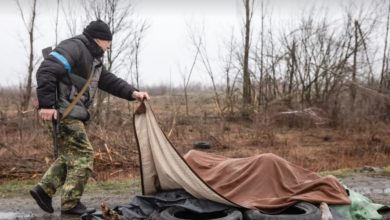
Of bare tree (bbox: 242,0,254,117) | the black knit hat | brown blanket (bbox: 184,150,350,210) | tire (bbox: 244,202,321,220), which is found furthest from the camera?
bare tree (bbox: 242,0,254,117)

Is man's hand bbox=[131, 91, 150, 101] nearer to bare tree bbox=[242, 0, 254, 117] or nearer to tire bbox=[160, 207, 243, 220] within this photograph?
tire bbox=[160, 207, 243, 220]

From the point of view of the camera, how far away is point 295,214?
4.88 meters

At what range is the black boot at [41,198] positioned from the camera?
543 centimetres

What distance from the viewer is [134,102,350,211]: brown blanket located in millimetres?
5094

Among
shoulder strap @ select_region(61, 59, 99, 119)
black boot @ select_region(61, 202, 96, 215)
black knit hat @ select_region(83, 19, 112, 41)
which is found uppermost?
black knit hat @ select_region(83, 19, 112, 41)

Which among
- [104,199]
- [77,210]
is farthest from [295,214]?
[104,199]

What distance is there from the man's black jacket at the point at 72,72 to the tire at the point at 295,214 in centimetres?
204

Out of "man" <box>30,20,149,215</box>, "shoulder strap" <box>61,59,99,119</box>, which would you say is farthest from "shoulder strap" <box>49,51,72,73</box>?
"shoulder strap" <box>61,59,99,119</box>

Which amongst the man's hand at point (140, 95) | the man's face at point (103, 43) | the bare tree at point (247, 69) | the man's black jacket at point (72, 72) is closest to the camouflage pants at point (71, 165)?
the man's black jacket at point (72, 72)

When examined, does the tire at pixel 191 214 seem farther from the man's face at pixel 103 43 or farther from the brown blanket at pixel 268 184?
the man's face at pixel 103 43

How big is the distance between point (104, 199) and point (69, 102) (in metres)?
1.92

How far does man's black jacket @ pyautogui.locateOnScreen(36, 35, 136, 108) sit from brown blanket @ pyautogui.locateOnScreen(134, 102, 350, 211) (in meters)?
0.59

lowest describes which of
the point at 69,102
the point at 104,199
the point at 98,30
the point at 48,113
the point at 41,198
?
the point at 104,199

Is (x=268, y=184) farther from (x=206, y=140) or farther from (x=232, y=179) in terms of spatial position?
(x=206, y=140)
